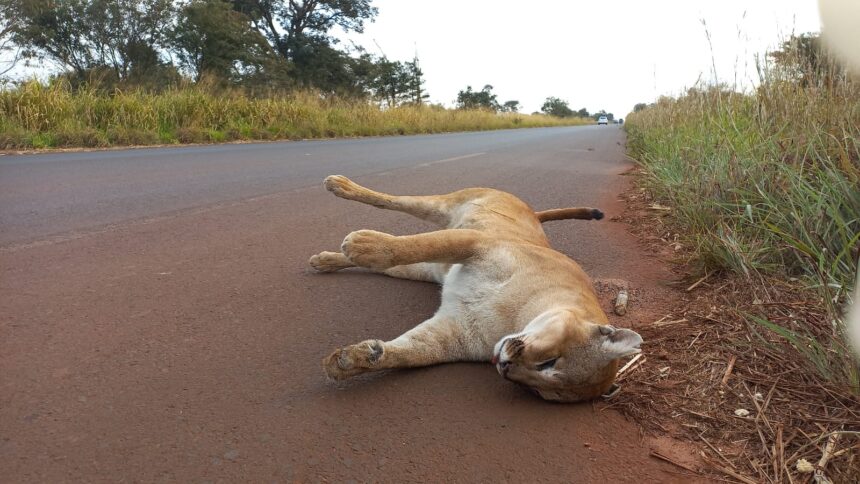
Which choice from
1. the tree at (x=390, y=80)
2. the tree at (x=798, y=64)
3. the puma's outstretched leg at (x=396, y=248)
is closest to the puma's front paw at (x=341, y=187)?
the puma's outstretched leg at (x=396, y=248)

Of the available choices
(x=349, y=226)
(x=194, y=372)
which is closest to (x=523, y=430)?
(x=194, y=372)

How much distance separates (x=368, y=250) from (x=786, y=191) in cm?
265

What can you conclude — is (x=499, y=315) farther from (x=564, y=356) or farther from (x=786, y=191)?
(x=786, y=191)

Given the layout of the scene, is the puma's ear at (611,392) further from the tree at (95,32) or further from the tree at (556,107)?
the tree at (556,107)

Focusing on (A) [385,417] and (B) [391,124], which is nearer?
(A) [385,417]

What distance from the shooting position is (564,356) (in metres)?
2.56

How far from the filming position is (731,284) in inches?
143

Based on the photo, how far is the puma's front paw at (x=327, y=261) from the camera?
13.3 ft

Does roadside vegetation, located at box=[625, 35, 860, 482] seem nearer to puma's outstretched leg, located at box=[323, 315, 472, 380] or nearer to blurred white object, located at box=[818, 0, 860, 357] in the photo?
blurred white object, located at box=[818, 0, 860, 357]

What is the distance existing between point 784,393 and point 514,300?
3.88 feet

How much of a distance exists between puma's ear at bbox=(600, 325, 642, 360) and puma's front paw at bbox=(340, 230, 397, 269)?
113 cm

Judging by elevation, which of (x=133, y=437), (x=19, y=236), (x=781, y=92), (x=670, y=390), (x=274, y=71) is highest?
(x=274, y=71)

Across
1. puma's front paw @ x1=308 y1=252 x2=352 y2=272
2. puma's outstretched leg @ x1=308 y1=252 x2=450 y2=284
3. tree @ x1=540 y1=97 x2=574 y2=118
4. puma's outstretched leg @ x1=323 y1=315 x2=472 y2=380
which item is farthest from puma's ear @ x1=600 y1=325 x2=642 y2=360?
tree @ x1=540 y1=97 x2=574 y2=118

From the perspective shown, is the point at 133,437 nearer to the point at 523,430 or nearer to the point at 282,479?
the point at 282,479
